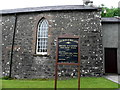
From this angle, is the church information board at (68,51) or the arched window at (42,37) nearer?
the church information board at (68,51)

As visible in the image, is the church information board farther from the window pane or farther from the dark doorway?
the dark doorway

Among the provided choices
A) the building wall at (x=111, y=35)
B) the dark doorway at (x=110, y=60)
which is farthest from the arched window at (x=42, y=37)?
the dark doorway at (x=110, y=60)

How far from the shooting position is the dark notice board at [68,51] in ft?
17.5

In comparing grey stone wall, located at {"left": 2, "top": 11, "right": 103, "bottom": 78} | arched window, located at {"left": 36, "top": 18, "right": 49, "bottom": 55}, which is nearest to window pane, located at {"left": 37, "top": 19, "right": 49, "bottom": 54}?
arched window, located at {"left": 36, "top": 18, "right": 49, "bottom": 55}

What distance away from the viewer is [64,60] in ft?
17.6

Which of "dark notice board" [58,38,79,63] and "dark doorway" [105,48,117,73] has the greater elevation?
"dark notice board" [58,38,79,63]

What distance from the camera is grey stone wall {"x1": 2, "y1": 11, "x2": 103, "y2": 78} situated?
8.72 m

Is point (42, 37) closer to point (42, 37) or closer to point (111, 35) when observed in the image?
point (42, 37)

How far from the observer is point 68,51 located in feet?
17.6

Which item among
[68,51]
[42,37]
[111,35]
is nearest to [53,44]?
[42,37]

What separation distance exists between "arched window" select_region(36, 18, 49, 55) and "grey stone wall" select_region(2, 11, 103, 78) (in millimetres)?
370

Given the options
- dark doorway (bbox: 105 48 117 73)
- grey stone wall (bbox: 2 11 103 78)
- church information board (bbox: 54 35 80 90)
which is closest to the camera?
church information board (bbox: 54 35 80 90)

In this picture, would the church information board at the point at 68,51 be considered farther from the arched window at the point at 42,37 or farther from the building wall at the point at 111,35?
the building wall at the point at 111,35

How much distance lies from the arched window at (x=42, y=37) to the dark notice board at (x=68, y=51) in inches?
171
